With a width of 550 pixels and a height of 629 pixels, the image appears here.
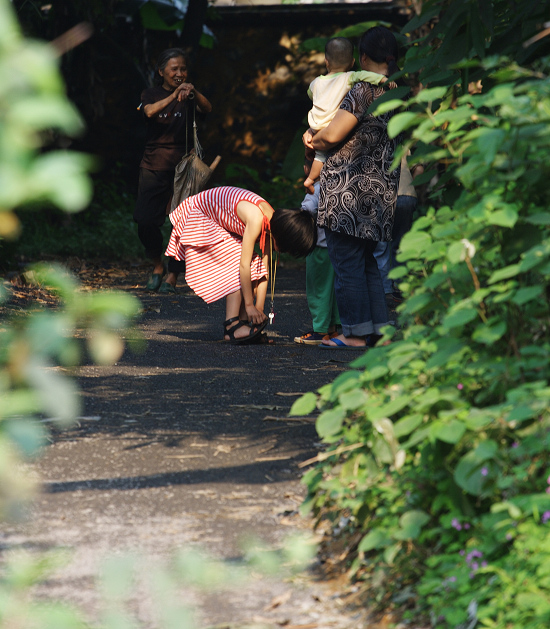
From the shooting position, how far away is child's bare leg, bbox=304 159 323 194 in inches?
240

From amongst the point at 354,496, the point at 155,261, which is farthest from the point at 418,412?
the point at 155,261

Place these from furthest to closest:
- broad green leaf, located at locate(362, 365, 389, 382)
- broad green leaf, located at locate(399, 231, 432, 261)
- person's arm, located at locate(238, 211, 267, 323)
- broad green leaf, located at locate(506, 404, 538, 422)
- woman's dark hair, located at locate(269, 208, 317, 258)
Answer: person's arm, located at locate(238, 211, 267, 323), woman's dark hair, located at locate(269, 208, 317, 258), broad green leaf, located at locate(399, 231, 432, 261), broad green leaf, located at locate(362, 365, 389, 382), broad green leaf, located at locate(506, 404, 538, 422)

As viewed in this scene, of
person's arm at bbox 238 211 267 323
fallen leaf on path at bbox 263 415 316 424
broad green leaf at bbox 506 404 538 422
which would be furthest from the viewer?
person's arm at bbox 238 211 267 323

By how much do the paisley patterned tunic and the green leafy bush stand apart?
291 centimetres

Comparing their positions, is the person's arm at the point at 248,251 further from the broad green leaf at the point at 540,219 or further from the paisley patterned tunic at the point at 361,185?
the broad green leaf at the point at 540,219

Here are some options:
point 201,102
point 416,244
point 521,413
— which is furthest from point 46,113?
point 201,102

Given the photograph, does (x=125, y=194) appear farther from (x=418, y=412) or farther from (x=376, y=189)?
(x=418, y=412)

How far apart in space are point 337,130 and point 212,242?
4.27ft

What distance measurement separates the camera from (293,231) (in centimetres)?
591

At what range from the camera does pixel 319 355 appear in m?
5.95

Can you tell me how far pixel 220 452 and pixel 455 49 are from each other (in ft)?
5.99

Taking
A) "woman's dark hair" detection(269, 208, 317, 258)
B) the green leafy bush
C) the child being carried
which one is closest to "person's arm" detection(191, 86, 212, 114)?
the child being carried

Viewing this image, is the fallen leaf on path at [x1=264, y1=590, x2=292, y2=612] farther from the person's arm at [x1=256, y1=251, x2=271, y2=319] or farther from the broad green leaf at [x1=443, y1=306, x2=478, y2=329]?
the person's arm at [x1=256, y1=251, x2=271, y2=319]

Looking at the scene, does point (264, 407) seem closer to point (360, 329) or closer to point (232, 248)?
point (360, 329)
